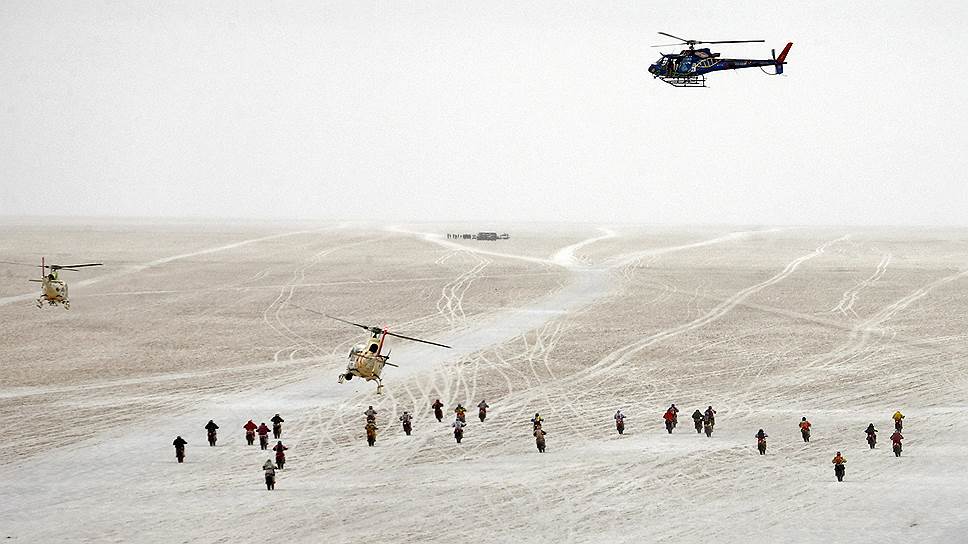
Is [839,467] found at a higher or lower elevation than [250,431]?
lower

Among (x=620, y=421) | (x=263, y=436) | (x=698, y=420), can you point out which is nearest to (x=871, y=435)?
(x=698, y=420)

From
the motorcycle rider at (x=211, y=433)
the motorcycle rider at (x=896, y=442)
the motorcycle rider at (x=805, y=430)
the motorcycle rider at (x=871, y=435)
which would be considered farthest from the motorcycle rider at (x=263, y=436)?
the motorcycle rider at (x=896, y=442)

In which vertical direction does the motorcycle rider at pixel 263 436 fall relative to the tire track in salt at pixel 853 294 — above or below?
below

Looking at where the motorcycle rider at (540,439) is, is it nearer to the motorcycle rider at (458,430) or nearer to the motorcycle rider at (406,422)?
the motorcycle rider at (458,430)

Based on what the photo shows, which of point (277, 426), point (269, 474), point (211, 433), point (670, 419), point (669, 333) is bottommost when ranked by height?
point (269, 474)

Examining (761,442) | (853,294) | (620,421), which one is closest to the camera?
(761,442)


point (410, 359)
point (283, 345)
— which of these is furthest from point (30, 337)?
point (410, 359)

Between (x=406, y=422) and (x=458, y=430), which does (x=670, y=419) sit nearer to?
(x=458, y=430)

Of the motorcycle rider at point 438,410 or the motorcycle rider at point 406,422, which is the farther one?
the motorcycle rider at point 438,410

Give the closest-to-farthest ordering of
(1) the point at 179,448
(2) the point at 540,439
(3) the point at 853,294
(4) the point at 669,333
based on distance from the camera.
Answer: (1) the point at 179,448
(2) the point at 540,439
(4) the point at 669,333
(3) the point at 853,294

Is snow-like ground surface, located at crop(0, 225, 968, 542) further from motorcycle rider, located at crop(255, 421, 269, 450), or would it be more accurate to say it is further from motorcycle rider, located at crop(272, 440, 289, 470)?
motorcycle rider, located at crop(255, 421, 269, 450)
